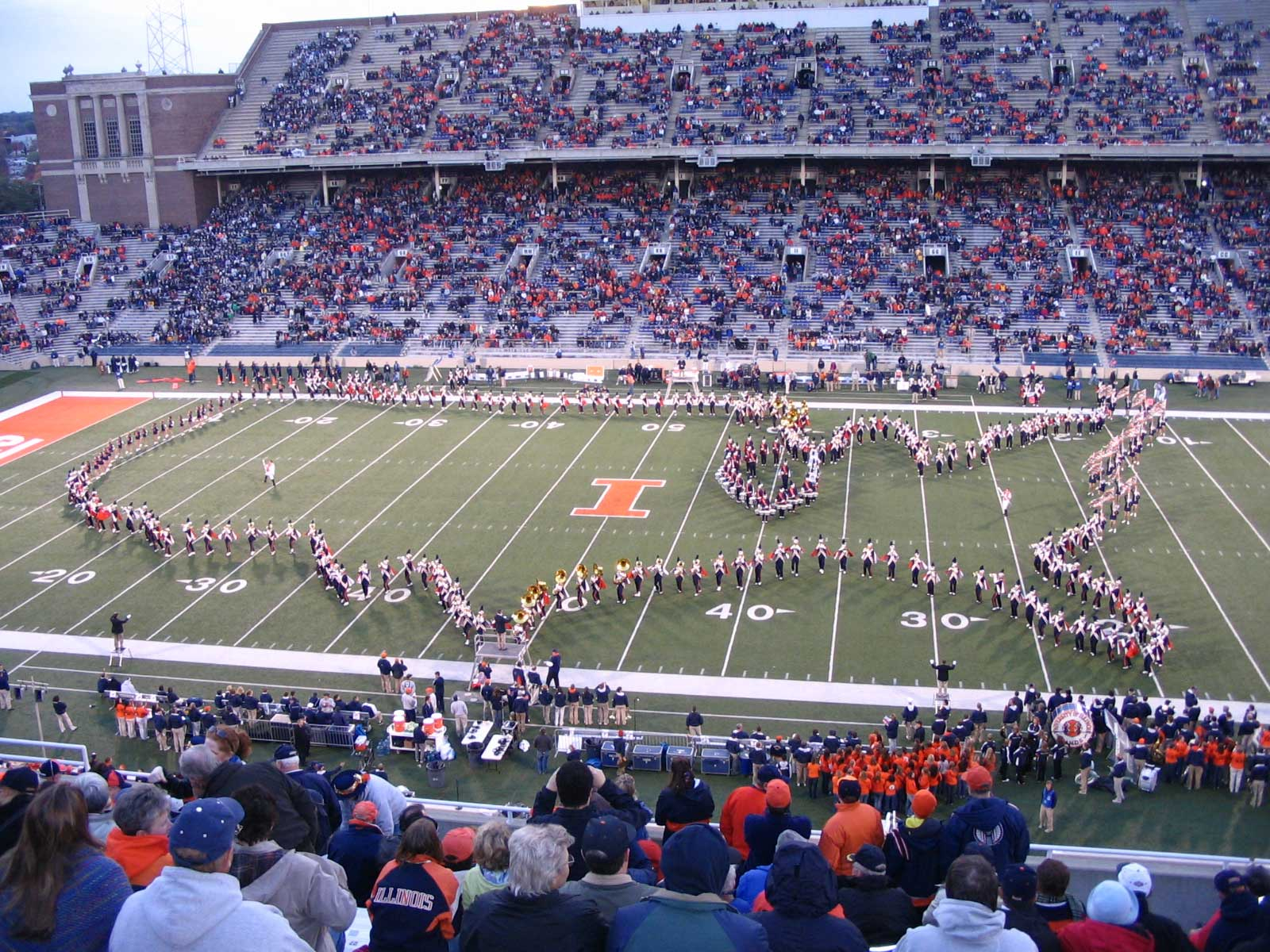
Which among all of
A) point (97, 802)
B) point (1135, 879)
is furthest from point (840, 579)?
point (97, 802)

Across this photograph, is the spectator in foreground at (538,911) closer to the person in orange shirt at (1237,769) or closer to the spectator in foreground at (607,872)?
the spectator in foreground at (607,872)

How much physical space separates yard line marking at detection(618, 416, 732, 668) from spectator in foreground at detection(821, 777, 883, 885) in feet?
39.9

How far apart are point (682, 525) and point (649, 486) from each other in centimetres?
269

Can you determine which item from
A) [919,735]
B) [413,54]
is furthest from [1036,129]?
[919,735]

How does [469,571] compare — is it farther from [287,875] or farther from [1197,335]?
[1197,335]

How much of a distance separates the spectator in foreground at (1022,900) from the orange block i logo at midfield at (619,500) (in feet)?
64.5

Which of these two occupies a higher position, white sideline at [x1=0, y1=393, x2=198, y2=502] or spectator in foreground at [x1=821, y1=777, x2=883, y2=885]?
spectator in foreground at [x1=821, y1=777, x2=883, y2=885]

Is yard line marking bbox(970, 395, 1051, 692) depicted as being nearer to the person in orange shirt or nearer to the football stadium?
the football stadium

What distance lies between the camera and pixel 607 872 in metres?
4.64

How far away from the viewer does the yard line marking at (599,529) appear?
19.6m

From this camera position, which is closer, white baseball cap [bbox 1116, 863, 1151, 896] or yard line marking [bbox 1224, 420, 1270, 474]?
white baseball cap [bbox 1116, 863, 1151, 896]

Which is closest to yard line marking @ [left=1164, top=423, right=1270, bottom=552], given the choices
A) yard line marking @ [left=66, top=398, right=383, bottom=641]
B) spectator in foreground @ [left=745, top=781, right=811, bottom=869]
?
yard line marking @ [left=66, top=398, right=383, bottom=641]

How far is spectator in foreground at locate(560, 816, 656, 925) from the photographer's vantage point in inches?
180

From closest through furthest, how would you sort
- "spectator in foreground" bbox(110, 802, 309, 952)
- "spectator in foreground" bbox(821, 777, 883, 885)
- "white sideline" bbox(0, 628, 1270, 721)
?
1. "spectator in foreground" bbox(110, 802, 309, 952)
2. "spectator in foreground" bbox(821, 777, 883, 885)
3. "white sideline" bbox(0, 628, 1270, 721)
